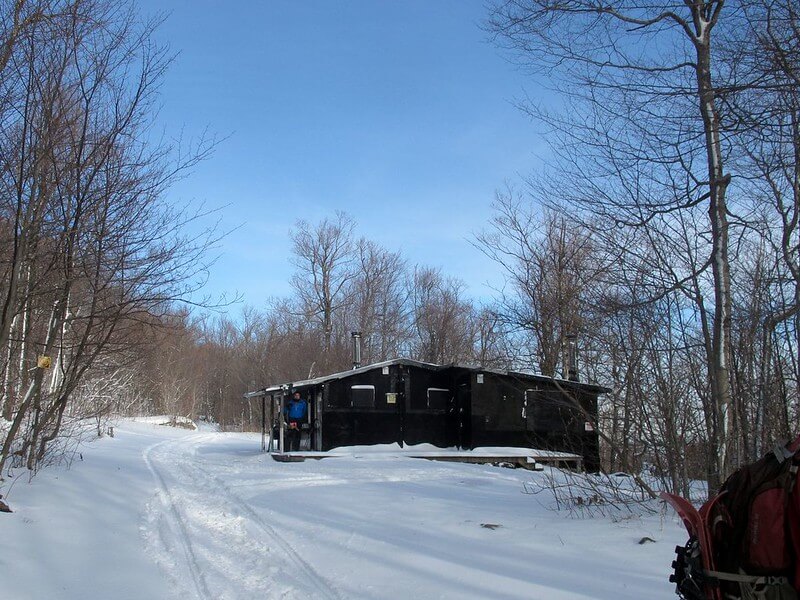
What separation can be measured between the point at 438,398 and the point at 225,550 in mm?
15965

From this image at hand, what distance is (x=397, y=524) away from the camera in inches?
325

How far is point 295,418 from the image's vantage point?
21266 mm

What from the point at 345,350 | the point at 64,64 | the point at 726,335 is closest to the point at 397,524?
the point at 726,335

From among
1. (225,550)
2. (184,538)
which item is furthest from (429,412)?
(225,550)

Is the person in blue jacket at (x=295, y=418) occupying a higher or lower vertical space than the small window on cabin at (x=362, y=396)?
lower

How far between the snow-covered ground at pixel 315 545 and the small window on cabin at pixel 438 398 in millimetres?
10726

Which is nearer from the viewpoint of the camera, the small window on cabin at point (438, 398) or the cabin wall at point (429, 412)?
the cabin wall at point (429, 412)

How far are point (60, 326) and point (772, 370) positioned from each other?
374 inches

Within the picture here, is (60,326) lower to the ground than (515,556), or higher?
higher

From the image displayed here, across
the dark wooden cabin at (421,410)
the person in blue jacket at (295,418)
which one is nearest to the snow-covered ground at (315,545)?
the person in blue jacket at (295,418)

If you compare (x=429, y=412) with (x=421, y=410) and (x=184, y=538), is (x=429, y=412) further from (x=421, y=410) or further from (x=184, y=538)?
(x=184, y=538)

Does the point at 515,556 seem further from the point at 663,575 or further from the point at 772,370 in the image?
the point at 772,370

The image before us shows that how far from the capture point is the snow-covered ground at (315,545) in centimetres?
546

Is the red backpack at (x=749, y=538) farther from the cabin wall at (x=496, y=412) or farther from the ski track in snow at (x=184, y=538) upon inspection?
the cabin wall at (x=496, y=412)
